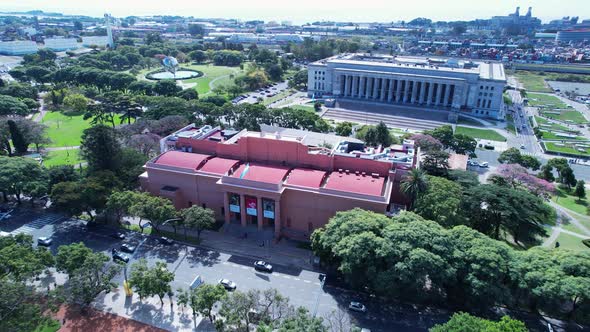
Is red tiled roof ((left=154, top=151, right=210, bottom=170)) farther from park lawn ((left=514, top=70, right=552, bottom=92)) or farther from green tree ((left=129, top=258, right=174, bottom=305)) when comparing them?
park lawn ((left=514, top=70, right=552, bottom=92))

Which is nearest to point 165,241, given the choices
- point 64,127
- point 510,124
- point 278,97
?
point 64,127

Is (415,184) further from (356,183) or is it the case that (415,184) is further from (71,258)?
(71,258)

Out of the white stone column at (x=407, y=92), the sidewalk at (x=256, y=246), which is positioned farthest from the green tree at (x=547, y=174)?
the white stone column at (x=407, y=92)

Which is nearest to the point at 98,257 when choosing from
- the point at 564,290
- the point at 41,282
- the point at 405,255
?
the point at 41,282

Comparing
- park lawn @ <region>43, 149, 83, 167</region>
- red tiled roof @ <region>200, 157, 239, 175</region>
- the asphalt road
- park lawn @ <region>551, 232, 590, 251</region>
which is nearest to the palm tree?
the asphalt road

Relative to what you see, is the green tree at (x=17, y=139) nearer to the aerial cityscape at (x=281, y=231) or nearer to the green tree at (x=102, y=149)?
the aerial cityscape at (x=281, y=231)
